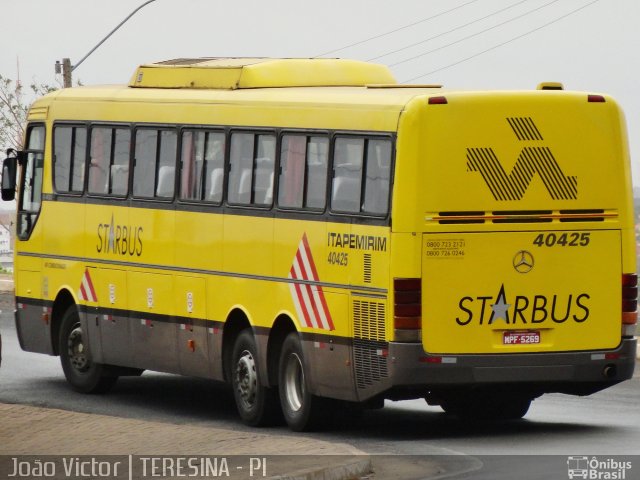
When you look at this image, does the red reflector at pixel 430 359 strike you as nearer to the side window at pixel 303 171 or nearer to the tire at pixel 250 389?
the side window at pixel 303 171

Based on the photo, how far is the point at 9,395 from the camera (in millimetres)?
21703

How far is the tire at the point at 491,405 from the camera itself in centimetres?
1867

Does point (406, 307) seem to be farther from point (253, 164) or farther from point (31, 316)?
point (31, 316)

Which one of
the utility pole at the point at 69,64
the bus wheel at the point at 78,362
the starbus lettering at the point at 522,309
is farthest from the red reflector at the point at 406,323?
the utility pole at the point at 69,64

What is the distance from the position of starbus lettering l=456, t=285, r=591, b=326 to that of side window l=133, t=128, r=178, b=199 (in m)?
4.43

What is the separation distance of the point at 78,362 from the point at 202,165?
369 centimetres

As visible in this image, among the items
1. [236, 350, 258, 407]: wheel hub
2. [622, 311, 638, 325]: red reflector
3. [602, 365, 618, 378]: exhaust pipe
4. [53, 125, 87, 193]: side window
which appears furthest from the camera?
[53, 125, 87, 193]: side window

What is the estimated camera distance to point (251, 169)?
18734 millimetres

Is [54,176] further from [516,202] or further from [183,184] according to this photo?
[516,202]

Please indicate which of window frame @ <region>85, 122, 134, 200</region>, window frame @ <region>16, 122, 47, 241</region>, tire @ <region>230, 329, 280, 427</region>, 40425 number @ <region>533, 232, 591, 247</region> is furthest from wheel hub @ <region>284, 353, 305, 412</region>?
window frame @ <region>16, 122, 47, 241</region>

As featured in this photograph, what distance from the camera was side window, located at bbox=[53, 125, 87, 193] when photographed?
21.9 m

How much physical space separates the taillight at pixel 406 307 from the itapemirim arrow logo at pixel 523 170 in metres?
1.04

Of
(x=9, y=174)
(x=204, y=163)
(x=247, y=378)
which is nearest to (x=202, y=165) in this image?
(x=204, y=163)

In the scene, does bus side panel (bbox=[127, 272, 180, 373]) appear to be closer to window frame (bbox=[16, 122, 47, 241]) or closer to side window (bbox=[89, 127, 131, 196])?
side window (bbox=[89, 127, 131, 196])
